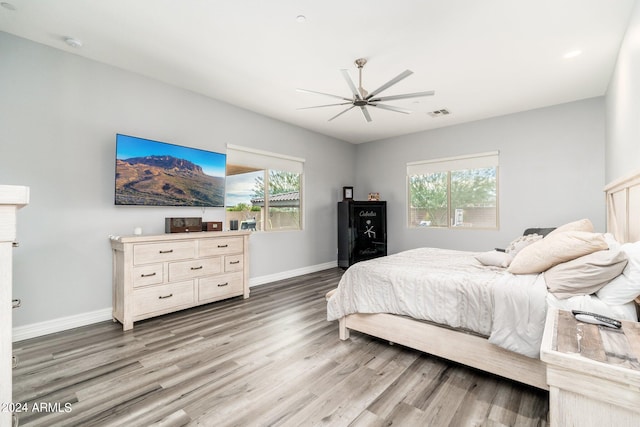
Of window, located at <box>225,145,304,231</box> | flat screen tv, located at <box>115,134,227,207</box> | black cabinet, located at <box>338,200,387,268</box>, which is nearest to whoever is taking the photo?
flat screen tv, located at <box>115,134,227,207</box>

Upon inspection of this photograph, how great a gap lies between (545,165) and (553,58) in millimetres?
1914

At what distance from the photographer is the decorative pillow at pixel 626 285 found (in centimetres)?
150

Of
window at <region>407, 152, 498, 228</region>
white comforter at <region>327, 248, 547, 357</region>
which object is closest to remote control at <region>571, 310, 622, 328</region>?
white comforter at <region>327, 248, 547, 357</region>

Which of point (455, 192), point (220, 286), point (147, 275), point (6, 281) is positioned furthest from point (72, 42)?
point (455, 192)

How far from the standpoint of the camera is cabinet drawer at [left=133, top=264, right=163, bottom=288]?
2.93 m

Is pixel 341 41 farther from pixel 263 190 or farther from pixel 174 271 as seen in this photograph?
pixel 174 271

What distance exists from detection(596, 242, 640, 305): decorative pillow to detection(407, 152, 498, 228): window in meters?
3.54

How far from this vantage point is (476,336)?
6.47 feet

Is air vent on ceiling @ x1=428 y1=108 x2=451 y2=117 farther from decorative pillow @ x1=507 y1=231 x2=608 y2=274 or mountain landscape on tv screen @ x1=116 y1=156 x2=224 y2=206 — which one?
mountain landscape on tv screen @ x1=116 y1=156 x2=224 y2=206

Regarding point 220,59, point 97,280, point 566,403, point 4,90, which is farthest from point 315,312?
point 4,90

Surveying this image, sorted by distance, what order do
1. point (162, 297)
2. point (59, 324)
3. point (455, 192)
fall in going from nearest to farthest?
point (59, 324)
point (162, 297)
point (455, 192)

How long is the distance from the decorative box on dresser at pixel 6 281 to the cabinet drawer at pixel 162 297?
2.58 meters

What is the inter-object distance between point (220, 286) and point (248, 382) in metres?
1.86

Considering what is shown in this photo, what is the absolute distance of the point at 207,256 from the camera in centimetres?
352
